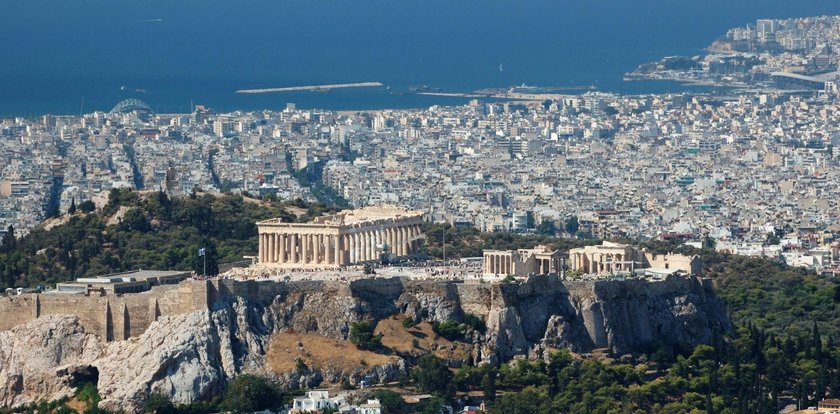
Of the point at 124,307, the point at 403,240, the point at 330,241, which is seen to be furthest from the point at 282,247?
the point at 124,307

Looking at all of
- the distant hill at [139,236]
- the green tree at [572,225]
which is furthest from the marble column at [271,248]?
the green tree at [572,225]

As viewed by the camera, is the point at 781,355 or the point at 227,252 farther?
the point at 227,252

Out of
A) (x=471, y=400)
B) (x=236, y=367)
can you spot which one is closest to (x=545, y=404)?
(x=471, y=400)

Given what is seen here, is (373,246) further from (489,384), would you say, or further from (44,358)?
(44,358)

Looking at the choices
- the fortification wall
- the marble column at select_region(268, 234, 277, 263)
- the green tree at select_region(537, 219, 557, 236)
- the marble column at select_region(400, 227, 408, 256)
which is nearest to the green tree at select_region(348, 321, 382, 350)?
the fortification wall

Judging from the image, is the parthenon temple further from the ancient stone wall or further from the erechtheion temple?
the ancient stone wall

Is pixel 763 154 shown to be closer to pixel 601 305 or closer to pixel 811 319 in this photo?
pixel 811 319
